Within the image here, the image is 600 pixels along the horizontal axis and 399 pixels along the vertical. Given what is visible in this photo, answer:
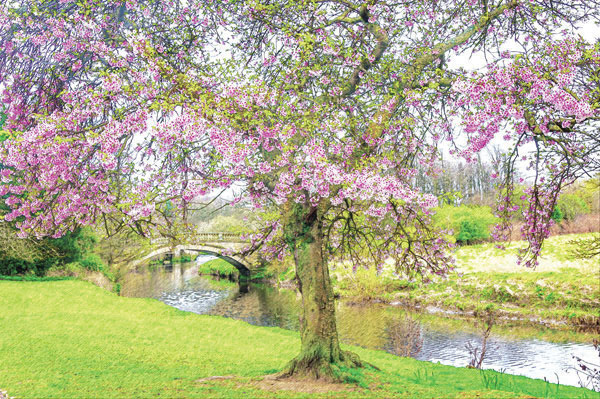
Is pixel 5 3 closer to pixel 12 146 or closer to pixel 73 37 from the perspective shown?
pixel 73 37

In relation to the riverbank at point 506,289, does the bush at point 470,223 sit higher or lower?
higher

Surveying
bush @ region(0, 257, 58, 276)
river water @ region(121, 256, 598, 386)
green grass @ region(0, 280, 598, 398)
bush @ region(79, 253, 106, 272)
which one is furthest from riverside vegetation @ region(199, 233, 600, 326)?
bush @ region(0, 257, 58, 276)

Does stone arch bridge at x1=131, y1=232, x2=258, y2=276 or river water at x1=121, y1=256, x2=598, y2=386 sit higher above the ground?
stone arch bridge at x1=131, y1=232, x2=258, y2=276

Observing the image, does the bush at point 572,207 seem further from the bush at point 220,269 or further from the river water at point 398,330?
the bush at point 220,269

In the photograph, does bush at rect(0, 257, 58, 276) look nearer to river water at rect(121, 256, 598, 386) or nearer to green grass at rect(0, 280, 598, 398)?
green grass at rect(0, 280, 598, 398)

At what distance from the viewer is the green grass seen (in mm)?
6930

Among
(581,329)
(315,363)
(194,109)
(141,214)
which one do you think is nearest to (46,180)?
(141,214)

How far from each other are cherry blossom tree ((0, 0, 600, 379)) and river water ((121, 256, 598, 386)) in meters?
6.39

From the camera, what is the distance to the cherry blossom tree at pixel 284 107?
5.91 meters

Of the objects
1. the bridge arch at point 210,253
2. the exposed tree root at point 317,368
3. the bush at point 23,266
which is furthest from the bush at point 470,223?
the exposed tree root at point 317,368

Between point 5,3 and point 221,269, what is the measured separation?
39846 mm

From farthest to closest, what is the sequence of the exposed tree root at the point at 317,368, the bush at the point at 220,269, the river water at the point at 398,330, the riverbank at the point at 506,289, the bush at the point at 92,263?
the bush at the point at 220,269
the bush at the point at 92,263
the riverbank at the point at 506,289
the river water at the point at 398,330
the exposed tree root at the point at 317,368

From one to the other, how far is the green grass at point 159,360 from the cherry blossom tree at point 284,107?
1482mm

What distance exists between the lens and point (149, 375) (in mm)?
8211
